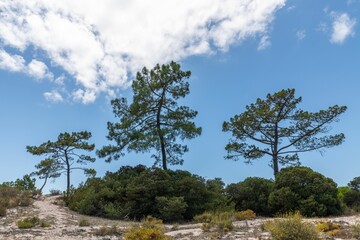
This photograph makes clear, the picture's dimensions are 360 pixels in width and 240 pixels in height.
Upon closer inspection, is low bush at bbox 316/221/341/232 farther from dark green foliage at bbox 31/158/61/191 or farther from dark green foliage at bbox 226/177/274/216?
dark green foliage at bbox 31/158/61/191

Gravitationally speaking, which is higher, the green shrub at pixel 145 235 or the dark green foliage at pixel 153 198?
the dark green foliage at pixel 153 198

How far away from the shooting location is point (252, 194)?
68.7 ft

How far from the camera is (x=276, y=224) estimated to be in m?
9.63

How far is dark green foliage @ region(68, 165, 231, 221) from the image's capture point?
1831 centimetres

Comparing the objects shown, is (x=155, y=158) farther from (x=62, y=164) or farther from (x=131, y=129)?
(x=62, y=164)

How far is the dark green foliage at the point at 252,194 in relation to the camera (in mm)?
20531

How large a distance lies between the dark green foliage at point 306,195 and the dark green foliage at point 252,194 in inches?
30.1

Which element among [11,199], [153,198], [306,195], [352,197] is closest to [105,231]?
[153,198]

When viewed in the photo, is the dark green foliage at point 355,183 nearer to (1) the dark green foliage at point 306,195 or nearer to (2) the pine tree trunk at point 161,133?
(1) the dark green foliage at point 306,195

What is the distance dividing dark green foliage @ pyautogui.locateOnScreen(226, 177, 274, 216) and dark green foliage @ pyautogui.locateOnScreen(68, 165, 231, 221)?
1.22 m

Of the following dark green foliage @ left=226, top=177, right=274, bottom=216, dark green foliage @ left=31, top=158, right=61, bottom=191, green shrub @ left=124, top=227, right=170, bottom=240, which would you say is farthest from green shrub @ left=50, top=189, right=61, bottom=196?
green shrub @ left=124, top=227, right=170, bottom=240

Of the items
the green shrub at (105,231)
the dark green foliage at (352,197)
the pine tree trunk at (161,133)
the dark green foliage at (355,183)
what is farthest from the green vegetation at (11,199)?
the dark green foliage at (355,183)

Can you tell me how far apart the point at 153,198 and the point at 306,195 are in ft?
25.2

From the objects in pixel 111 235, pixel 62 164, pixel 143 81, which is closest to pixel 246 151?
pixel 143 81
